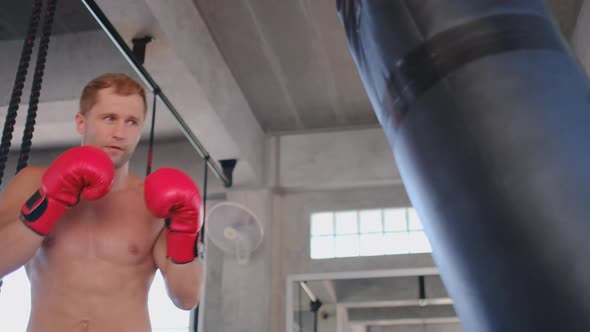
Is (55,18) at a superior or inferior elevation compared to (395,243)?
superior

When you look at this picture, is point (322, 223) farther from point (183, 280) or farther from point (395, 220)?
point (183, 280)

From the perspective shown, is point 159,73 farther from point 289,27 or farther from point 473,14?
point 473,14

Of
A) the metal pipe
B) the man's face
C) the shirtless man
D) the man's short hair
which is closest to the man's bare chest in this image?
the shirtless man

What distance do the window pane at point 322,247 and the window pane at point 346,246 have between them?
4cm

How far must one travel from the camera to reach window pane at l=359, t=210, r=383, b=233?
4797 millimetres

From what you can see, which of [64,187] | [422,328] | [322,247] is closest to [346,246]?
[322,247]

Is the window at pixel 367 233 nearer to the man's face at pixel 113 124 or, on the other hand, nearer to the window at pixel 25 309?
the window at pixel 25 309

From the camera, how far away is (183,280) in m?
1.53

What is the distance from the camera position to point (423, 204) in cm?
98

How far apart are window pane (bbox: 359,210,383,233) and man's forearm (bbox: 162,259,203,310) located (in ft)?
11.0

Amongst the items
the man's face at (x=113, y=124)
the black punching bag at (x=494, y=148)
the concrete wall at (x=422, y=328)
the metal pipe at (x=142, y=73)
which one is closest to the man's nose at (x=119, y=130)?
the man's face at (x=113, y=124)

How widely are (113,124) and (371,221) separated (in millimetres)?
3448

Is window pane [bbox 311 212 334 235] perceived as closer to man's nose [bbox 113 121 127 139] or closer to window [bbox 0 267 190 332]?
window [bbox 0 267 190 332]

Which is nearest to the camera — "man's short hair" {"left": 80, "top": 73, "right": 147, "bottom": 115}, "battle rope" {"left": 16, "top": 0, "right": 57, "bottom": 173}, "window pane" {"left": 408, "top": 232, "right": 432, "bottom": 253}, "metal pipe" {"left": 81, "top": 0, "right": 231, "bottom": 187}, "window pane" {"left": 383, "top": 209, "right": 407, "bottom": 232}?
"man's short hair" {"left": 80, "top": 73, "right": 147, "bottom": 115}
